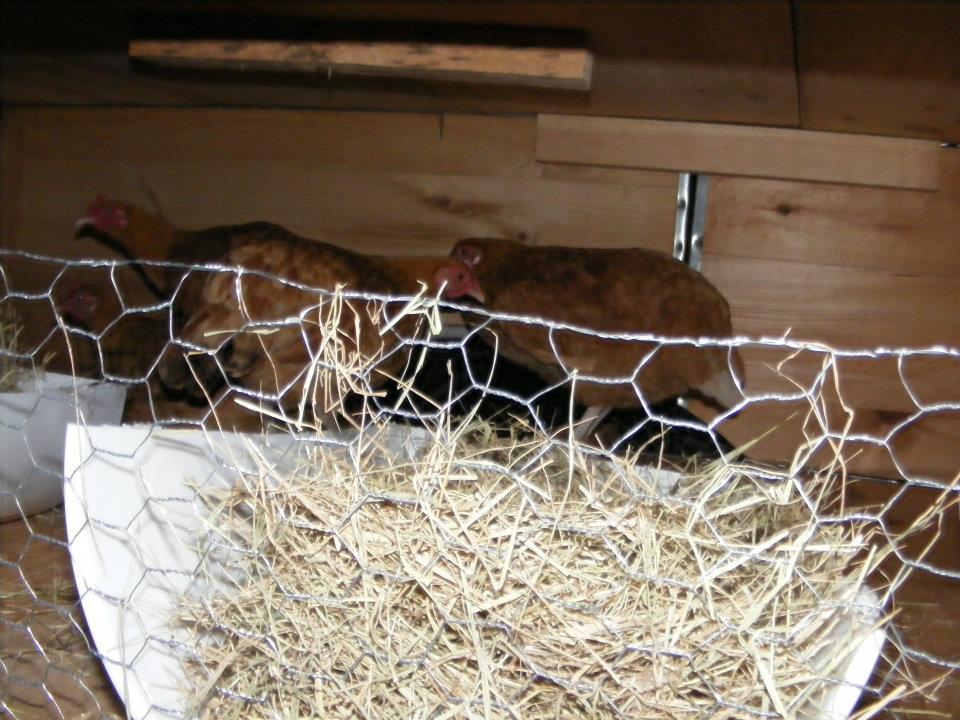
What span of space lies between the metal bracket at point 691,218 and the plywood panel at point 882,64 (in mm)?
263

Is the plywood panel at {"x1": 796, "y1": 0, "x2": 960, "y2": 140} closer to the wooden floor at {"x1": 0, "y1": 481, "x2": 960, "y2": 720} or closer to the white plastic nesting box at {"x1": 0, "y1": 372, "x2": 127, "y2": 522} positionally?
the wooden floor at {"x1": 0, "y1": 481, "x2": 960, "y2": 720}

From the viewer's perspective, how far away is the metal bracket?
1.67 m

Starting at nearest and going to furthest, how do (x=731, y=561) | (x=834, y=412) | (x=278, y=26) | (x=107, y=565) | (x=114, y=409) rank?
(x=731, y=561) → (x=107, y=565) → (x=278, y=26) → (x=114, y=409) → (x=834, y=412)

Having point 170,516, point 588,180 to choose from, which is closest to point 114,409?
point 170,516

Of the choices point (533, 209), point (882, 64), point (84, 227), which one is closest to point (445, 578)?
point (882, 64)

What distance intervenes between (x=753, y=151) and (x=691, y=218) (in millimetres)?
169

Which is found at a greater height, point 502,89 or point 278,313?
point 502,89

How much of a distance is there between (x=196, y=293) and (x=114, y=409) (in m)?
0.24

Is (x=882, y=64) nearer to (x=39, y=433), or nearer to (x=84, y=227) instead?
(x=39, y=433)

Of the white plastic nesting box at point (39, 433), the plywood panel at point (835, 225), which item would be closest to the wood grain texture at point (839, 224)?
the plywood panel at point (835, 225)

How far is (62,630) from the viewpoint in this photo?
109 centimetres

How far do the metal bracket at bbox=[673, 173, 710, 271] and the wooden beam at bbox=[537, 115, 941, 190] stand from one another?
3 cm

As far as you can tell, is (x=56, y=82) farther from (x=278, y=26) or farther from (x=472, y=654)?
(x=472, y=654)

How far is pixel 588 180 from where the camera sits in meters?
1.71
